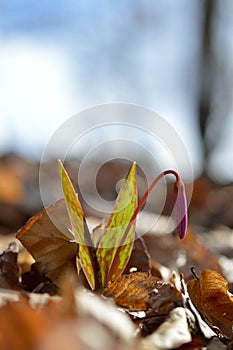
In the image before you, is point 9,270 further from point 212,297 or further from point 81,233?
point 212,297

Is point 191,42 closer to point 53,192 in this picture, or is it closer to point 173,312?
point 53,192

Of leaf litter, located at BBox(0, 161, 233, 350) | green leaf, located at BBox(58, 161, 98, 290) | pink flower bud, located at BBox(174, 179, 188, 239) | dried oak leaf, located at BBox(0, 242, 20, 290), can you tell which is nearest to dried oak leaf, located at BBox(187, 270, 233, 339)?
leaf litter, located at BBox(0, 161, 233, 350)

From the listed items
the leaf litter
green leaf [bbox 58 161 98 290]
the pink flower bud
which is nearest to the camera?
the leaf litter

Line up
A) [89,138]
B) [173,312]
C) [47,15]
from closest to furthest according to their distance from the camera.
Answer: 1. [173,312]
2. [89,138]
3. [47,15]

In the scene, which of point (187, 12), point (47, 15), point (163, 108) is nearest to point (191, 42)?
point (187, 12)

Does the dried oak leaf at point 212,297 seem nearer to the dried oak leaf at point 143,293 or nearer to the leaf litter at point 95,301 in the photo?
the leaf litter at point 95,301

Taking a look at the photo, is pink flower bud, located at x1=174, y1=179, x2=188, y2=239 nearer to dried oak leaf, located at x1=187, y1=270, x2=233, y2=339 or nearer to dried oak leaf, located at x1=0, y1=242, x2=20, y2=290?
dried oak leaf, located at x1=187, y1=270, x2=233, y2=339

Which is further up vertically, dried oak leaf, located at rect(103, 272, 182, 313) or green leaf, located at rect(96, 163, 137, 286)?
green leaf, located at rect(96, 163, 137, 286)
